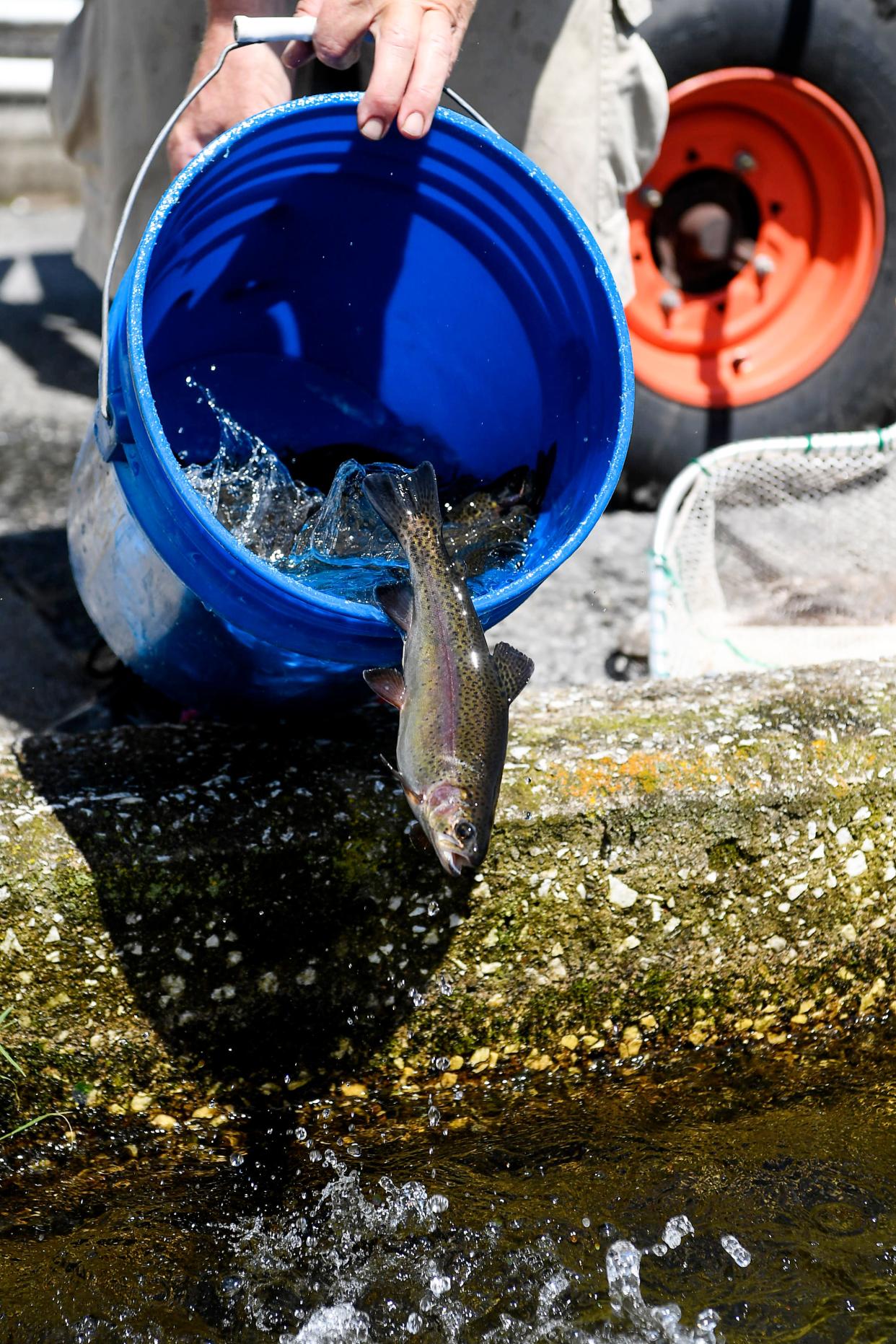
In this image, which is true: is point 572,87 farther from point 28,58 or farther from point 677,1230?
point 28,58

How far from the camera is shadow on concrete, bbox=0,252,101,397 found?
15.7 ft

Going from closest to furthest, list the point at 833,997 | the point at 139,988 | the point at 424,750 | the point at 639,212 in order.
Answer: the point at 424,750 < the point at 139,988 < the point at 833,997 < the point at 639,212

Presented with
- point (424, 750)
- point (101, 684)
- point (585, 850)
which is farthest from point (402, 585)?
point (101, 684)

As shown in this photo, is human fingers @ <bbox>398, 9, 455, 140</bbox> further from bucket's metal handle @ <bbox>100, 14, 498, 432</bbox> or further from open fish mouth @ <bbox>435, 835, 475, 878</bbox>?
open fish mouth @ <bbox>435, 835, 475, 878</bbox>

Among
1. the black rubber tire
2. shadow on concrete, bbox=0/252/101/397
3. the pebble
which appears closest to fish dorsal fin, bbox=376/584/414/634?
the pebble

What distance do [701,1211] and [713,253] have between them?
279 cm

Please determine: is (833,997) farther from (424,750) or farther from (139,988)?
(139,988)

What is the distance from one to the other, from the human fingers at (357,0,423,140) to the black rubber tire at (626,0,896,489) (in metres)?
1.91

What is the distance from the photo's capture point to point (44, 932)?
1.81 metres

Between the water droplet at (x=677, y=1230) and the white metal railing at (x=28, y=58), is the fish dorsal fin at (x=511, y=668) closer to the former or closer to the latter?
the water droplet at (x=677, y=1230)

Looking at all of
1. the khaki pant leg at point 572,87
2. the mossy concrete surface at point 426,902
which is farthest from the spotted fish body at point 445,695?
the khaki pant leg at point 572,87

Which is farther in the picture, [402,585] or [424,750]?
[402,585]

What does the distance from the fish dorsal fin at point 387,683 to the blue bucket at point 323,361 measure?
0.26ft

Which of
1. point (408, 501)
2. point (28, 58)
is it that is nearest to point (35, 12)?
point (28, 58)
